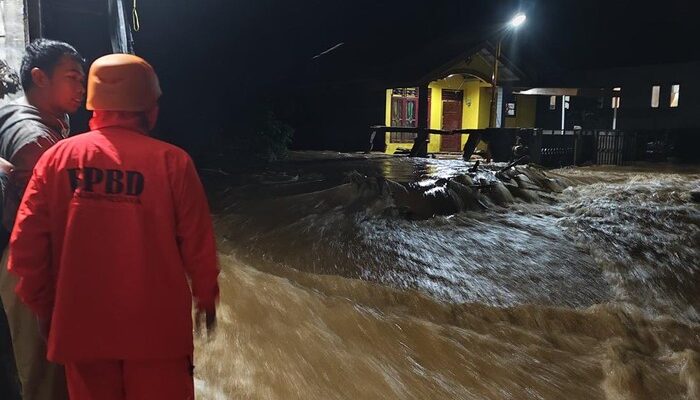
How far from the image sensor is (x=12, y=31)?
3.88 m

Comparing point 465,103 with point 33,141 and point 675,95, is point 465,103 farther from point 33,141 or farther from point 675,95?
point 33,141

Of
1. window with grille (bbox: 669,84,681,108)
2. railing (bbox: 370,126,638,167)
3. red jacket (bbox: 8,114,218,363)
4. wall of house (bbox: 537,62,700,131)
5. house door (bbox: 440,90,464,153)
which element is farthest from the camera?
window with grille (bbox: 669,84,681,108)

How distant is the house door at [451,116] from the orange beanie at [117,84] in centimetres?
1991

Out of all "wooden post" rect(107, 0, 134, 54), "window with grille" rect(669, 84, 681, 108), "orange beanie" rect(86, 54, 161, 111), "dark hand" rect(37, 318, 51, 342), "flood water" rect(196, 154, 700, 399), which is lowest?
"flood water" rect(196, 154, 700, 399)

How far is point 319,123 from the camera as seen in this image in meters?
19.7

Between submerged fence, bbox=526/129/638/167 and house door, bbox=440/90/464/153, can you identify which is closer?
submerged fence, bbox=526/129/638/167

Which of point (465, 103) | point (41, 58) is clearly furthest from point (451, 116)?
point (41, 58)

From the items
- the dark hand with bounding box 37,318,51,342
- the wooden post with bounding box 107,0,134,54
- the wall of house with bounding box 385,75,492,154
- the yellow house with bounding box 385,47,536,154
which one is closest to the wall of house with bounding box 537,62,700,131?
the yellow house with bounding box 385,47,536,154

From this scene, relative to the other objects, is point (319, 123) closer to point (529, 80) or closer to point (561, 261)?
point (529, 80)

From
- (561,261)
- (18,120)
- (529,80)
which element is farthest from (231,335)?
(529,80)

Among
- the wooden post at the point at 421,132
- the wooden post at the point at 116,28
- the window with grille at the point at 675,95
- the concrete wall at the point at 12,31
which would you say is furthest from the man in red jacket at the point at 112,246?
the window with grille at the point at 675,95

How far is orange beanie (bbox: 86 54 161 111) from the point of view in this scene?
1.97 metres

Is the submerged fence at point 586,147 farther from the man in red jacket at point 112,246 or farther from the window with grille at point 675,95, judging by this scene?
the man in red jacket at point 112,246

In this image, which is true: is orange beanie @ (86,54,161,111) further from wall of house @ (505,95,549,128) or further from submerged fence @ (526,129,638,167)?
wall of house @ (505,95,549,128)
